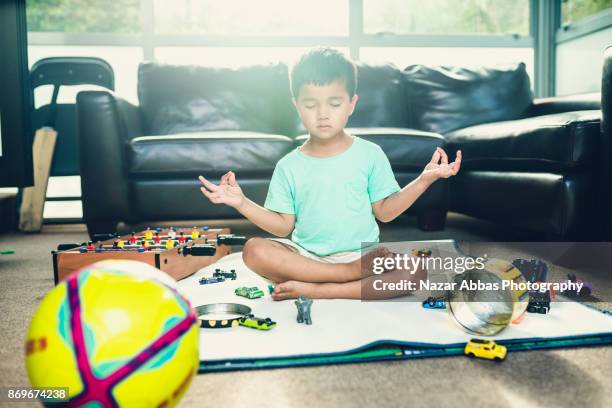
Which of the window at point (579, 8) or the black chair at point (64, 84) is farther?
the window at point (579, 8)

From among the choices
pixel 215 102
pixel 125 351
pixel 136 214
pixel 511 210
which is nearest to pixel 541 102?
pixel 511 210

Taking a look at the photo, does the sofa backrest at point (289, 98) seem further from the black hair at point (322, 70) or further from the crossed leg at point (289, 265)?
the crossed leg at point (289, 265)

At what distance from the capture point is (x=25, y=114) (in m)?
2.05

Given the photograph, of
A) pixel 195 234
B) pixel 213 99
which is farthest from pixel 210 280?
pixel 213 99

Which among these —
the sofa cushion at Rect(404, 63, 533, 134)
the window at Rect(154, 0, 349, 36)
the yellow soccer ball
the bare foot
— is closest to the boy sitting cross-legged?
the bare foot

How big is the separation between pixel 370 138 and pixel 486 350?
1.63 metres

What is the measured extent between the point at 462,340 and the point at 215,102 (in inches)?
91.8

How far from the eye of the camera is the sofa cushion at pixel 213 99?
297 cm

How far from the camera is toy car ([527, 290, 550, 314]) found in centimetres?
121

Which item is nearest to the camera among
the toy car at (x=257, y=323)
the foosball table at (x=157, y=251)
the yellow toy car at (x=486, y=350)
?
the yellow toy car at (x=486, y=350)

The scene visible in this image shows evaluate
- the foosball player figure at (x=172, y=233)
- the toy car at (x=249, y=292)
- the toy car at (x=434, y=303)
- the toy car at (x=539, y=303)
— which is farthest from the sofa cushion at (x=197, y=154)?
the toy car at (x=539, y=303)

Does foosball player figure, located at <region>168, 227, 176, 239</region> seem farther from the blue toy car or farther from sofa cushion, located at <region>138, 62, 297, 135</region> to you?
sofa cushion, located at <region>138, 62, 297, 135</region>

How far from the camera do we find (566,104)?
269cm

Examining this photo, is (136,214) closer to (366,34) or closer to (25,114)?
(25,114)
